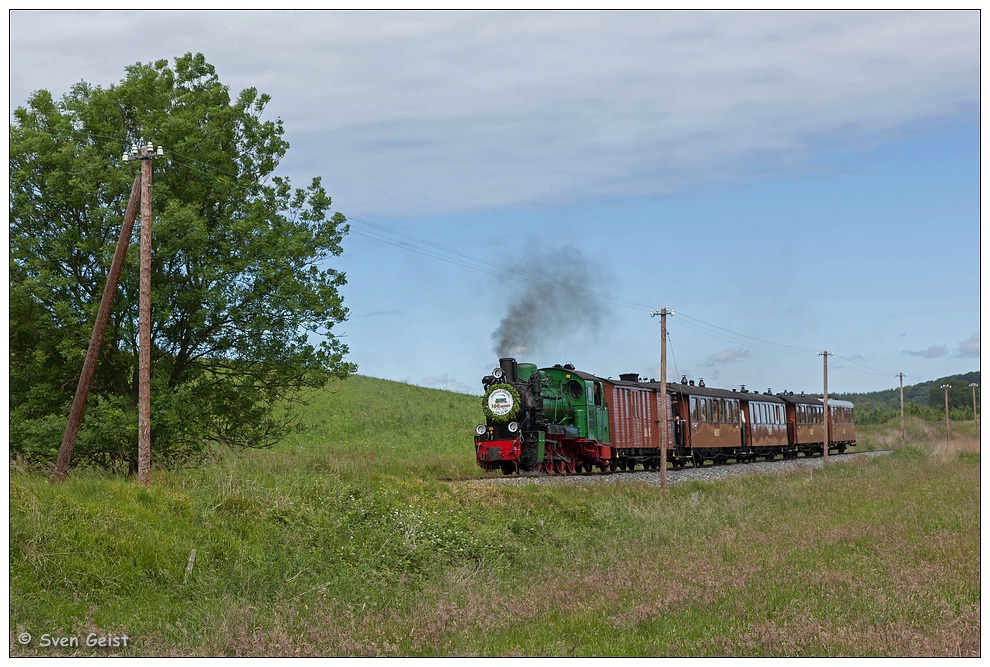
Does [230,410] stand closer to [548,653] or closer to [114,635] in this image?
[114,635]

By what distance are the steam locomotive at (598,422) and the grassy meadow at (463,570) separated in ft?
17.2

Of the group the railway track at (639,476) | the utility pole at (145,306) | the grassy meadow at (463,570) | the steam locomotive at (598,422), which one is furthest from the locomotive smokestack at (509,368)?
the utility pole at (145,306)

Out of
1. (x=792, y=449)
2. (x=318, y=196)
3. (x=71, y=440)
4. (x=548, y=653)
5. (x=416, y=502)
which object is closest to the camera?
(x=548, y=653)

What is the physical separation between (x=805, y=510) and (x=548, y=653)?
1380cm

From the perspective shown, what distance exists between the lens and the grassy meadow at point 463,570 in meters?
9.72

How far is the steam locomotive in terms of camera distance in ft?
90.3

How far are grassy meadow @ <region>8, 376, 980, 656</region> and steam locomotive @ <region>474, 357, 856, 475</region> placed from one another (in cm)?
525

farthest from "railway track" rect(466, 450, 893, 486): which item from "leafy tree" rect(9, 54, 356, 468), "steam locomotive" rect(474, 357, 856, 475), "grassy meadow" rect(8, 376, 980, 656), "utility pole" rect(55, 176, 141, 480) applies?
"utility pole" rect(55, 176, 141, 480)

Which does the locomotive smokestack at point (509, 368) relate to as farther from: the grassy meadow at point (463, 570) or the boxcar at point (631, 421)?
the grassy meadow at point (463, 570)

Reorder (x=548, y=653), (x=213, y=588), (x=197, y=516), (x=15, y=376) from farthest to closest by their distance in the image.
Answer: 1. (x=15, y=376)
2. (x=197, y=516)
3. (x=213, y=588)
4. (x=548, y=653)

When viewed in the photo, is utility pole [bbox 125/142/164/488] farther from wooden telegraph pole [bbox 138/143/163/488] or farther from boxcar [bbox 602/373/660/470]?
boxcar [bbox 602/373/660/470]

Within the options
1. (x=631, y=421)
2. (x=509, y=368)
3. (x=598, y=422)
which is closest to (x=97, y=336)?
(x=509, y=368)

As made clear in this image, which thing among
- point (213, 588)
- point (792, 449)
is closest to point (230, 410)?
point (213, 588)

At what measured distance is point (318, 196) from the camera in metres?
24.8
